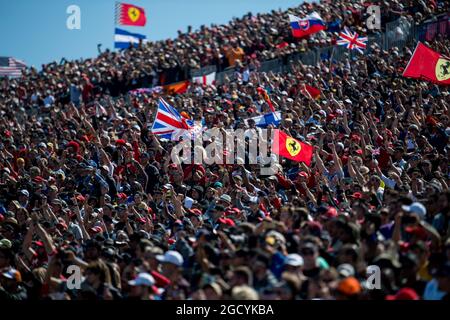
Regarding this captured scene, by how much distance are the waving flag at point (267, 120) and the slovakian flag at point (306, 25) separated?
8775mm

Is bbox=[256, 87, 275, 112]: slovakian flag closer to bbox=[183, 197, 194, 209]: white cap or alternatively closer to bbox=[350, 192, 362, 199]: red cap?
bbox=[183, 197, 194, 209]: white cap

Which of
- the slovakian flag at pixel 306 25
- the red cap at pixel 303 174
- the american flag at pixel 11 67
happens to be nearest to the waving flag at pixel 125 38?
the american flag at pixel 11 67

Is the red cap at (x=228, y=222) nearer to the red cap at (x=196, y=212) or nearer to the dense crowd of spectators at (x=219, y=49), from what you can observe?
the red cap at (x=196, y=212)

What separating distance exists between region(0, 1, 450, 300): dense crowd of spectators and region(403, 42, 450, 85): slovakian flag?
0.59 m

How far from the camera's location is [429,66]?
18.6 metres

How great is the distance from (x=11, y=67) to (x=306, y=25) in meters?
15.4

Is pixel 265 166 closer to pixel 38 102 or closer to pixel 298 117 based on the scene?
pixel 298 117

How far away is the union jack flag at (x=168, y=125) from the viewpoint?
62.9 ft

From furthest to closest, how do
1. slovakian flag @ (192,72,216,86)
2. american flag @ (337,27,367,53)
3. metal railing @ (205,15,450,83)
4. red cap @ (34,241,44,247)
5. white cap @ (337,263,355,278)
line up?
slovakian flag @ (192,72,216,86) < american flag @ (337,27,367,53) < metal railing @ (205,15,450,83) < red cap @ (34,241,44,247) < white cap @ (337,263,355,278)

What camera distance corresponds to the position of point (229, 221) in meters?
12.7

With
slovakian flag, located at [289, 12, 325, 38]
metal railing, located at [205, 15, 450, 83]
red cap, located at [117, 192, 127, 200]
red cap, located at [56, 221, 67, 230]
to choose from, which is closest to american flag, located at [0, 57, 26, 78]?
metal railing, located at [205, 15, 450, 83]

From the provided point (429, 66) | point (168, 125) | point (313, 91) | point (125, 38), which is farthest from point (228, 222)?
point (125, 38)

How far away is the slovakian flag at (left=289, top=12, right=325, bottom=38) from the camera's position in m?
28.9
